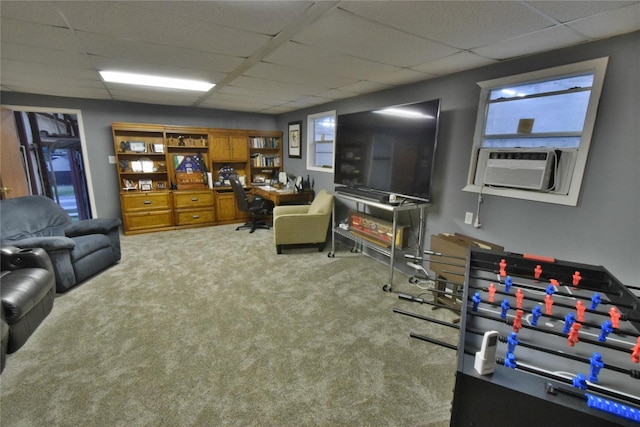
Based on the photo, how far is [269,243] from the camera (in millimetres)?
4262

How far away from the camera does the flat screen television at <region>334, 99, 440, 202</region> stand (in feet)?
8.61

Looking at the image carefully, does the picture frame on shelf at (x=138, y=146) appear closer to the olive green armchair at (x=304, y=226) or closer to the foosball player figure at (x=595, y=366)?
the olive green armchair at (x=304, y=226)

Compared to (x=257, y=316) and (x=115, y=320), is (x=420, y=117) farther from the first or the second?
(x=115, y=320)

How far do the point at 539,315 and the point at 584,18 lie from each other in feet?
5.30

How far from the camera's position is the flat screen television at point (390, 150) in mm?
2625

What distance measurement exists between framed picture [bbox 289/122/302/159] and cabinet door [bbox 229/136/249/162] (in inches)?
34.3

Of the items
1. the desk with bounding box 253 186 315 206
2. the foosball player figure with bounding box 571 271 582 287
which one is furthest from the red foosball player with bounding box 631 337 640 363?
the desk with bounding box 253 186 315 206

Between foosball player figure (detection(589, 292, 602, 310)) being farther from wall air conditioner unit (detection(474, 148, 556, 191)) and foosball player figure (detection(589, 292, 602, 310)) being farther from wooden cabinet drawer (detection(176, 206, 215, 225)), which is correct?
wooden cabinet drawer (detection(176, 206, 215, 225))

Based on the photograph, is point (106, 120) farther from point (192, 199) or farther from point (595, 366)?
point (595, 366)

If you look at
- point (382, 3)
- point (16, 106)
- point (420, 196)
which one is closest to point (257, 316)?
point (420, 196)

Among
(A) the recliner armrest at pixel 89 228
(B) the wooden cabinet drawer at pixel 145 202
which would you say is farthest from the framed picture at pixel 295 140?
(A) the recliner armrest at pixel 89 228

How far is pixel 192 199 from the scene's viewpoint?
4922 mm

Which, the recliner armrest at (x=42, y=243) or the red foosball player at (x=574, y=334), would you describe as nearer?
the red foosball player at (x=574, y=334)

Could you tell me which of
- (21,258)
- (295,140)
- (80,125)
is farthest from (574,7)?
(80,125)
